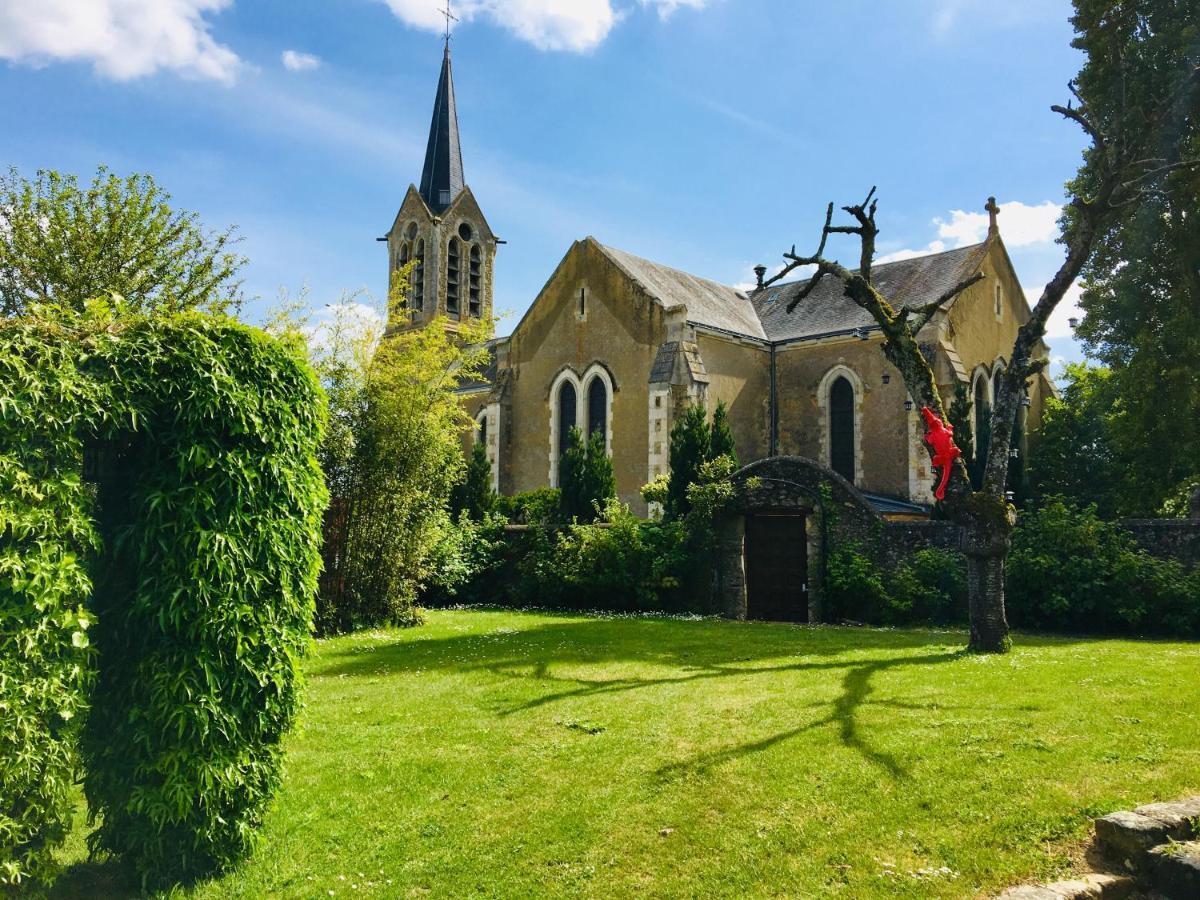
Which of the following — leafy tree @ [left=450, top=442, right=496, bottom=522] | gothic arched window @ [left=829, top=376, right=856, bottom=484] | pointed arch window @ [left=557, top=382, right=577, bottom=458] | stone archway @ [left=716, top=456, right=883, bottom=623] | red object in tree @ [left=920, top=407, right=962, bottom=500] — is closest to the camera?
red object in tree @ [left=920, top=407, right=962, bottom=500]

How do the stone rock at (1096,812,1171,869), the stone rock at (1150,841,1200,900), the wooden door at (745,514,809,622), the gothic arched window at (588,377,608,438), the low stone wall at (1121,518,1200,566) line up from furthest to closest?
the gothic arched window at (588,377,608,438), the wooden door at (745,514,809,622), the low stone wall at (1121,518,1200,566), the stone rock at (1096,812,1171,869), the stone rock at (1150,841,1200,900)

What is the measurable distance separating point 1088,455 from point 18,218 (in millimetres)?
29960

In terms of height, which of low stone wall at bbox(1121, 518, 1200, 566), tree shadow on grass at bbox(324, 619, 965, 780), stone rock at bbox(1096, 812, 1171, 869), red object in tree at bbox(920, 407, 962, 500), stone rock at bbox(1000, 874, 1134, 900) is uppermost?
red object in tree at bbox(920, 407, 962, 500)

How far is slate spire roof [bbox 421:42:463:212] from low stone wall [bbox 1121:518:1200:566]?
116 ft

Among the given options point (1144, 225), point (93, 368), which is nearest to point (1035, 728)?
point (93, 368)

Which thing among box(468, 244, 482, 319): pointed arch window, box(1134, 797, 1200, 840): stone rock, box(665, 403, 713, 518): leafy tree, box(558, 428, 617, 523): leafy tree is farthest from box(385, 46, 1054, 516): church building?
box(1134, 797, 1200, 840): stone rock

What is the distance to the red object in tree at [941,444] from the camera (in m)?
10.9

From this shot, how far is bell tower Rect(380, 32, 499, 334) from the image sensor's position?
41.1 metres

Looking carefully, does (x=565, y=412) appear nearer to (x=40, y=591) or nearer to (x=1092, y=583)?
(x=1092, y=583)

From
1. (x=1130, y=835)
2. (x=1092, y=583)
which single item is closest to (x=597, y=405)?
(x=1092, y=583)

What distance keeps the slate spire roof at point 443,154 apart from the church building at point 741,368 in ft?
57.9

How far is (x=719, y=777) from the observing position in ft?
20.4

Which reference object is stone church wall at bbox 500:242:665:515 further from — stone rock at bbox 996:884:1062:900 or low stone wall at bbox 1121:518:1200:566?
stone rock at bbox 996:884:1062:900

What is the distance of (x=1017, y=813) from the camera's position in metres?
5.43
